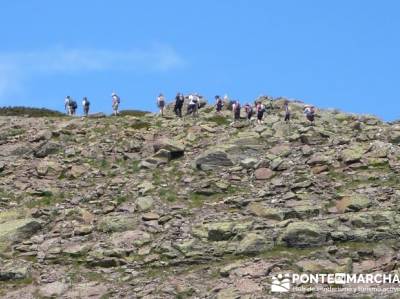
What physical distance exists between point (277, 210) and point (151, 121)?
18967 millimetres

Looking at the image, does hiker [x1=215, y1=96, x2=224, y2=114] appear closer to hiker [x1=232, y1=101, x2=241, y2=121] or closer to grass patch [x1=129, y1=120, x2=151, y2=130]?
hiker [x1=232, y1=101, x2=241, y2=121]

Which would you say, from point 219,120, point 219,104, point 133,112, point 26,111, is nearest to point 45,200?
point 219,120

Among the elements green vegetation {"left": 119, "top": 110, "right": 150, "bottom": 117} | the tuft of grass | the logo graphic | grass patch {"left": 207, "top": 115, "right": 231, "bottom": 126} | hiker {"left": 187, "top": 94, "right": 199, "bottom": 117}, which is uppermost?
green vegetation {"left": 119, "top": 110, "right": 150, "bottom": 117}

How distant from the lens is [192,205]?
39.7 metres

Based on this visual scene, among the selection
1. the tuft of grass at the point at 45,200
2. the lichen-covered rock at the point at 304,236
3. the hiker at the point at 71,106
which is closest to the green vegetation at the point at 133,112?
the hiker at the point at 71,106

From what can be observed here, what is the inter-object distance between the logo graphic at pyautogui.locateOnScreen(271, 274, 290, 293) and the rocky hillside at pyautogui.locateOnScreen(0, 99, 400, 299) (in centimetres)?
31

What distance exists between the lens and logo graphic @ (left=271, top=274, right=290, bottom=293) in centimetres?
3032

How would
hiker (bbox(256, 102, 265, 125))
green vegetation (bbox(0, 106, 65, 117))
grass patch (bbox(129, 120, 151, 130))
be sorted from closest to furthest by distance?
hiker (bbox(256, 102, 265, 125)) < grass patch (bbox(129, 120, 151, 130)) < green vegetation (bbox(0, 106, 65, 117))

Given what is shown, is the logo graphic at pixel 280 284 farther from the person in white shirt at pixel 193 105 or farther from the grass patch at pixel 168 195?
the person in white shirt at pixel 193 105

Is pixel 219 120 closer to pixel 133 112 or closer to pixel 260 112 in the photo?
pixel 260 112

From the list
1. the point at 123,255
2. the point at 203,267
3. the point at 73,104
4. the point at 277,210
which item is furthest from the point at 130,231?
the point at 73,104

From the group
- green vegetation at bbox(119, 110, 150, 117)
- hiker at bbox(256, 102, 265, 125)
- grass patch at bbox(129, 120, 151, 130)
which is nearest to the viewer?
hiker at bbox(256, 102, 265, 125)

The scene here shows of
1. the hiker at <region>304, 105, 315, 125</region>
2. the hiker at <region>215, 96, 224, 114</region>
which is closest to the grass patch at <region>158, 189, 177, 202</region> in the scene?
the hiker at <region>304, 105, 315, 125</region>

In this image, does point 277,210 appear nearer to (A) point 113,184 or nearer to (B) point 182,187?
(B) point 182,187
